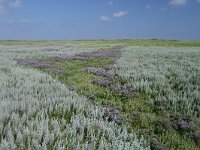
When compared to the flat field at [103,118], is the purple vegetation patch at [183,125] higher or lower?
lower

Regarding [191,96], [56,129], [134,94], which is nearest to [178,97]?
[191,96]

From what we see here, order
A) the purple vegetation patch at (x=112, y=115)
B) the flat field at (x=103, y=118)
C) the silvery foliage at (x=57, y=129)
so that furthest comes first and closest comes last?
the purple vegetation patch at (x=112, y=115)
the flat field at (x=103, y=118)
the silvery foliage at (x=57, y=129)

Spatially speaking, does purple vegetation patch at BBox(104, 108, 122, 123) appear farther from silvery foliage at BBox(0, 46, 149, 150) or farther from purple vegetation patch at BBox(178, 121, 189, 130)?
purple vegetation patch at BBox(178, 121, 189, 130)

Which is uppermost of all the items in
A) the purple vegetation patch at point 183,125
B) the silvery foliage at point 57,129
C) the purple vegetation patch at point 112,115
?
the silvery foliage at point 57,129

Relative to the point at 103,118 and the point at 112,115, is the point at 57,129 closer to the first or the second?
the point at 103,118

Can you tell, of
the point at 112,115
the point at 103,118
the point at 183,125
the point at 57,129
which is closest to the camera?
the point at 57,129

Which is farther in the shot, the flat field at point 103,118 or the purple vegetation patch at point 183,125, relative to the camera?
the purple vegetation patch at point 183,125

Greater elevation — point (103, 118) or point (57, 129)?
point (57, 129)

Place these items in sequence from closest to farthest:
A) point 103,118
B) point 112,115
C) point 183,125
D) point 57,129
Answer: point 57,129, point 183,125, point 103,118, point 112,115

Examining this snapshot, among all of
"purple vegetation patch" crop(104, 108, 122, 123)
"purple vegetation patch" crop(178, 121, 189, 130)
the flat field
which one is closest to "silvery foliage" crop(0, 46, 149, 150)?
the flat field

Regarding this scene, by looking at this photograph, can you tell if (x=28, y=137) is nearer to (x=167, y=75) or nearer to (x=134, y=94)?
(x=134, y=94)

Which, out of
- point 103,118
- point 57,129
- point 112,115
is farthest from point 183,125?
point 57,129

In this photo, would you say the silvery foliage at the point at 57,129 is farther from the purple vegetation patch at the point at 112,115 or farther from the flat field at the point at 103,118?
the purple vegetation patch at the point at 112,115

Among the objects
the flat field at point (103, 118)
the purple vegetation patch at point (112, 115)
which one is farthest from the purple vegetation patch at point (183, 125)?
the purple vegetation patch at point (112, 115)
